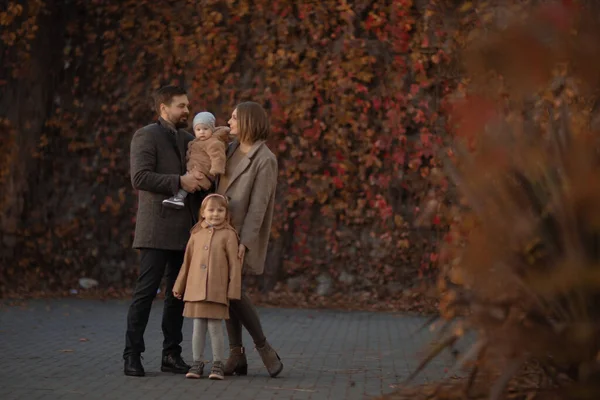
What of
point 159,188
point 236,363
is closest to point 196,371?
point 236,363


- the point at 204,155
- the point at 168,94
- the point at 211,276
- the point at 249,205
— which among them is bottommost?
the point at 211,276

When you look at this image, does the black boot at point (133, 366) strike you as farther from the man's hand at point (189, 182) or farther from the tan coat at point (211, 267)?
the man's hand at point (189, 182)

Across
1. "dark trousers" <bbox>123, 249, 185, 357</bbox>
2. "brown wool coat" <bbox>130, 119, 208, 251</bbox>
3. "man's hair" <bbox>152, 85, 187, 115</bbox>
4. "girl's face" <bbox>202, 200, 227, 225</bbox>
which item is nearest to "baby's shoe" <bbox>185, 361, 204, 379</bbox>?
"dark trousers" <bbox>123, 249, 185, 357</bbox>

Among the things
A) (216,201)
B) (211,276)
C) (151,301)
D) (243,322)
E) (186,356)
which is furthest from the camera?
(186,356)

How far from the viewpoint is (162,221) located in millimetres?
7129

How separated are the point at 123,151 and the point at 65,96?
1.02 m

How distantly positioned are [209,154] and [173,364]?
1.43 meters

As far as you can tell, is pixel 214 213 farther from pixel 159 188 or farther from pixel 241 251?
pixel 159 188

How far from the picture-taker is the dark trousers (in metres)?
7.00

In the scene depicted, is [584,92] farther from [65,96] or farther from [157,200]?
[65,96]

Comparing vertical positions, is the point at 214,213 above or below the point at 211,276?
above

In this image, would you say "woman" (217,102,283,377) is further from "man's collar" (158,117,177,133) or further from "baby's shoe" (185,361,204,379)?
"man's collar" (158,117,177,133)

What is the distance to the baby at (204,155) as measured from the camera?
7035mm

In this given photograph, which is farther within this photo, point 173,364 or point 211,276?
point 173,364
